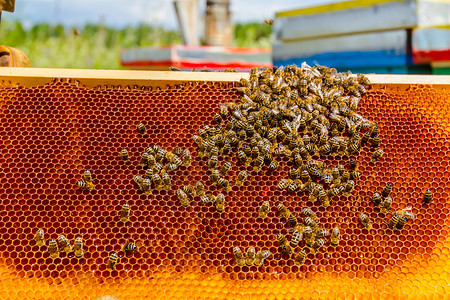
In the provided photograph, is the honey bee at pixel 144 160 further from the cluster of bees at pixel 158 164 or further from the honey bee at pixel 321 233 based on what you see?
the honey bee at pixel 321 233

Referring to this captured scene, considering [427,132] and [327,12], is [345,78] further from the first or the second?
[327,12]

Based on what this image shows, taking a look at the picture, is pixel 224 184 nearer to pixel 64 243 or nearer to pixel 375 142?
pixel 64 243

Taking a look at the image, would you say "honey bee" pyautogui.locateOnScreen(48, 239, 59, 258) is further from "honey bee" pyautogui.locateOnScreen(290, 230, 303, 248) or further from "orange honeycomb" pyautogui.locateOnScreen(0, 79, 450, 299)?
"honey bee" pyautogui.locateOnScreen(290, 230, 303, 248)

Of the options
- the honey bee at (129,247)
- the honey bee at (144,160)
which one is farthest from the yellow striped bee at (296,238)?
the honey bee at (144,160)

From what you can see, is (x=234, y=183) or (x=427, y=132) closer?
(x=234, y=183)

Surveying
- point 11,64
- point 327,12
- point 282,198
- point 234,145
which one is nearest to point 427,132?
point 282,198
